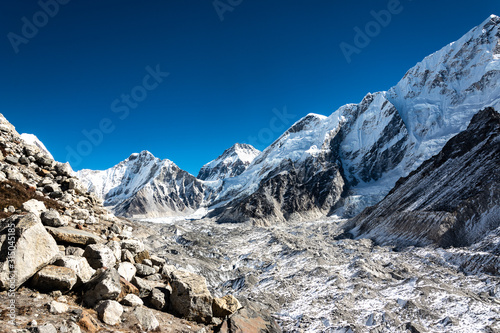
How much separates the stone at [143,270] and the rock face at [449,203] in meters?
57.3

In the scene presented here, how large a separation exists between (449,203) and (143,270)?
219ft

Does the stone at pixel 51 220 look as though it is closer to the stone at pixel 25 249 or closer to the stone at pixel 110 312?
the stone at pixel 25 249

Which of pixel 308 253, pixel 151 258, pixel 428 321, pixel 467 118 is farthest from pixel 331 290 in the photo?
pixel 467 118

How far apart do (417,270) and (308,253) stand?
18.1 meters

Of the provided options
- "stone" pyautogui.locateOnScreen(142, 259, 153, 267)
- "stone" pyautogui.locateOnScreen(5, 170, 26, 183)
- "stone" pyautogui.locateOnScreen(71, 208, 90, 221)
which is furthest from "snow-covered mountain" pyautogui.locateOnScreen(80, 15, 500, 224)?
"stone" pyautogui.locateOnScreen(142, 259, 153, 267)

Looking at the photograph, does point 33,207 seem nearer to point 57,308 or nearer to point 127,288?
point 127,288

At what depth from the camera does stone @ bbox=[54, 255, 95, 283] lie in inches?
315

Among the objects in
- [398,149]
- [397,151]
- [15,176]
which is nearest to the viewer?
[15,176]

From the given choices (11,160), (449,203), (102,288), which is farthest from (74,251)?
(449,203)

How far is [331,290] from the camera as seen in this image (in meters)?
33.3

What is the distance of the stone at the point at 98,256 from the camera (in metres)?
9.19

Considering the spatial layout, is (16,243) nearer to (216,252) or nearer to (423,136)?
(216,252)

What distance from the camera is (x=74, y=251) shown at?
9.29 meters

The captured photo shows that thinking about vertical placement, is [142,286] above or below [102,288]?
below
